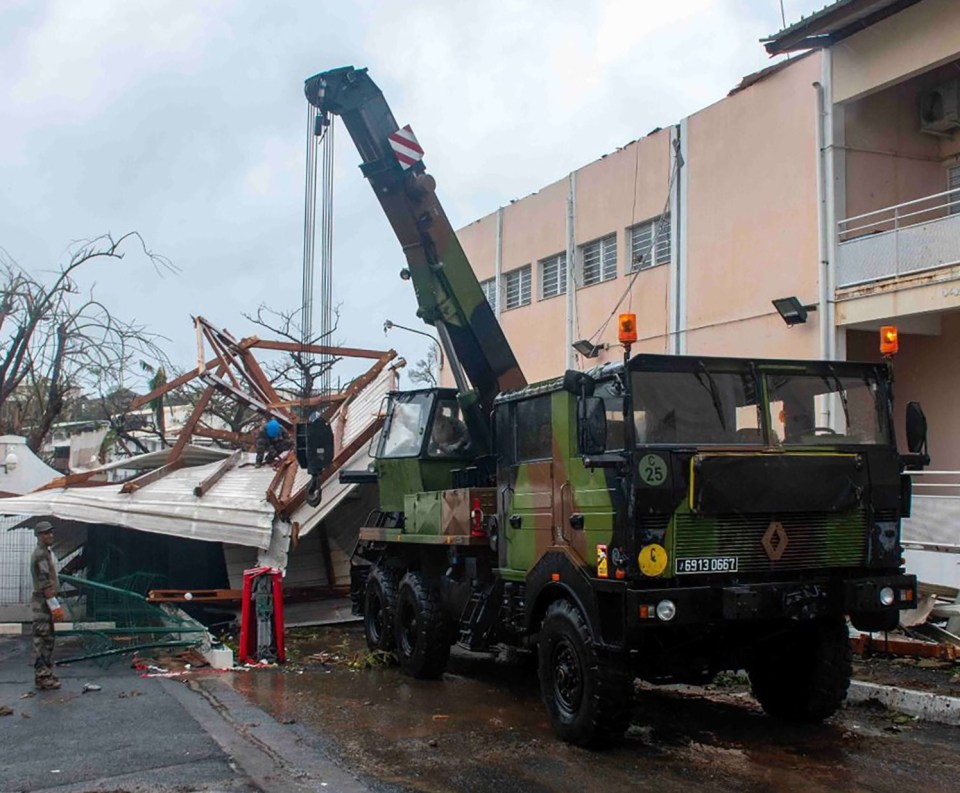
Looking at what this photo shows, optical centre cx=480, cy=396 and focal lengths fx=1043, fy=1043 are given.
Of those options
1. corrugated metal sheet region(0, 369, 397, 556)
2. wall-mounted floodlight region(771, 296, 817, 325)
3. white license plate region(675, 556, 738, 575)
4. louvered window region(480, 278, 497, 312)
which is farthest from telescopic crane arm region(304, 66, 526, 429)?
louvered window region(480, 278, 497, 312)

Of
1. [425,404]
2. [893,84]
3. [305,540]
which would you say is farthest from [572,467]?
[893,84]

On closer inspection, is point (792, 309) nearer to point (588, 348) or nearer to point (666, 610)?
point (588, 348)

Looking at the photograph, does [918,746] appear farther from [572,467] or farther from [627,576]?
[572,467]

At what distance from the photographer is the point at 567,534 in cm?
761

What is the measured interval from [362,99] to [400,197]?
3.89ft

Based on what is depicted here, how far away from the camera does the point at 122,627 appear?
40.9 feet

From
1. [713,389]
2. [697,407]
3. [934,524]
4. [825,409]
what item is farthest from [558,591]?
[934,524]

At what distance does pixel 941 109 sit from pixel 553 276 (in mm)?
8628

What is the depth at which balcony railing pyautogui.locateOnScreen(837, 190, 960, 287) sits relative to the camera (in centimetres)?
1360

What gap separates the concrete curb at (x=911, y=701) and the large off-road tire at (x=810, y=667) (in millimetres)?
787

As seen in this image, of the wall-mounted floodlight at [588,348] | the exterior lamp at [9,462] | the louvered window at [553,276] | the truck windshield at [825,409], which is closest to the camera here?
the truck windshield at [825,409]

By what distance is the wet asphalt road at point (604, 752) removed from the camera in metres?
6.50

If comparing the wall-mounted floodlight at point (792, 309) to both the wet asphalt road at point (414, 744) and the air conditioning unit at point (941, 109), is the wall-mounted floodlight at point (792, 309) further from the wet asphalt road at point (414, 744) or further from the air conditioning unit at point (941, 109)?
the wet asphalt road at point (414, 744)

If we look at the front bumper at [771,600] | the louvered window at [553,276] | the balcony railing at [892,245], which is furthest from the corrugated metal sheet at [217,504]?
the front bumper at [771,600]
